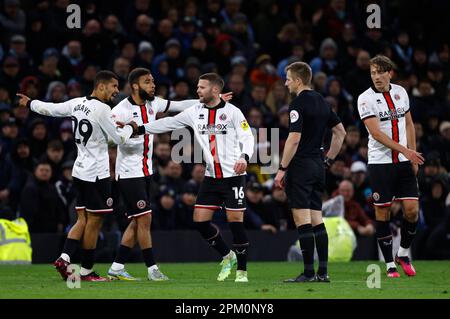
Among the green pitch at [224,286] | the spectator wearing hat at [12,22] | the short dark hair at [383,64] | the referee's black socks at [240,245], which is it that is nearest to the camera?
the green pitch at [224,286]

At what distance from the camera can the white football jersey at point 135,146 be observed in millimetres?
12734

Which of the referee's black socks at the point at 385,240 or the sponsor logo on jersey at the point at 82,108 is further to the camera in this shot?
the referee's black socks at the point at 385,240

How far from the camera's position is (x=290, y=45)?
22422mm

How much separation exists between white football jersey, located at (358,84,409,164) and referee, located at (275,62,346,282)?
3.86 feet

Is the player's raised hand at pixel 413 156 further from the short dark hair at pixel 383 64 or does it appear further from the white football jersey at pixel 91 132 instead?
the white football jersey at pixel 91 132

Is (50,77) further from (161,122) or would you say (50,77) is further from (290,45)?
(161,122)

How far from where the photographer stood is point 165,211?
17906mm

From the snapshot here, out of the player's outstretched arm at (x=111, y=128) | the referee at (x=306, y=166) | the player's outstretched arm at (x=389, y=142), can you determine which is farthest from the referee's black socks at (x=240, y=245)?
the player's outstretched arm at (x=389, y=142)

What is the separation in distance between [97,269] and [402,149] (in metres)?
4.82

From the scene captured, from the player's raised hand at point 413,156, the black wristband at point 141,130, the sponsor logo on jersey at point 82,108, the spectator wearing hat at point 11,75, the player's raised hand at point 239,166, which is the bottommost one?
the player's raised hand at point 239,166

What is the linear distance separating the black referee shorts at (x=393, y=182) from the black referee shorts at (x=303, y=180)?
1453mm

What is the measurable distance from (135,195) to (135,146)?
1.92ft

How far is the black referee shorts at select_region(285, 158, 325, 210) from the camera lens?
11797mm

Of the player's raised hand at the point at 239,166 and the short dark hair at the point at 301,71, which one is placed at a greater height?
the short dark hair at the point at 301,71
